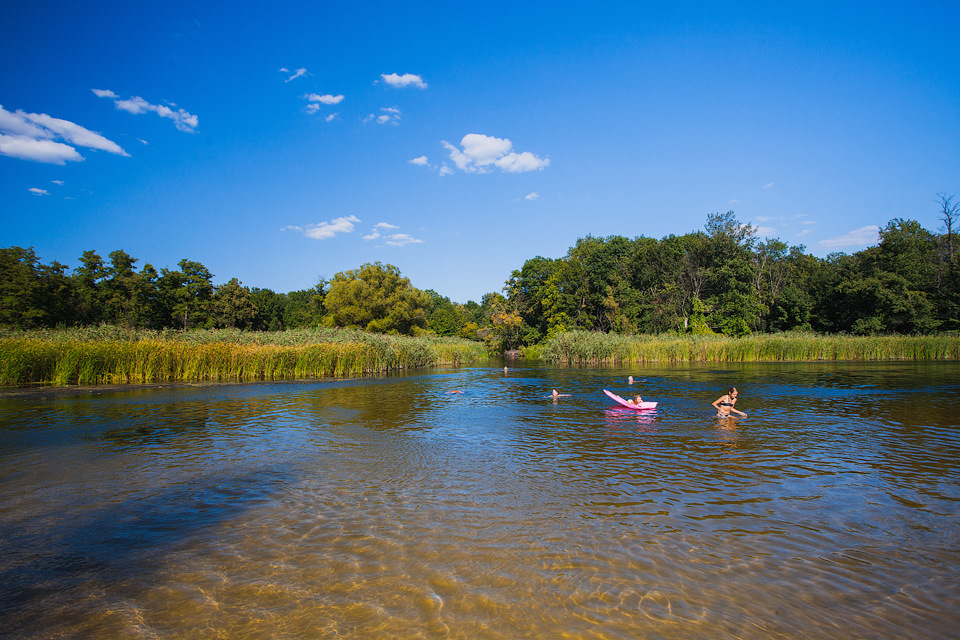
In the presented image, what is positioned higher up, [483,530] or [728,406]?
[728,406]

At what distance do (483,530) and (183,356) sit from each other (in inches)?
969

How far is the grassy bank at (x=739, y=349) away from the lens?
37.9 m

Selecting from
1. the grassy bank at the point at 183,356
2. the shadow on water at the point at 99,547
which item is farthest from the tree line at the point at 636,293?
the shadow on water at the point at 99,547

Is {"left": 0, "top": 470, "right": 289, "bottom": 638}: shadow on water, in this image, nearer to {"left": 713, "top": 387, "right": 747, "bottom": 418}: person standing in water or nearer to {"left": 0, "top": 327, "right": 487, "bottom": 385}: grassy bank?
{"left": 713, "top": 387, "right": 747, "bottom": 418}: person standing in water

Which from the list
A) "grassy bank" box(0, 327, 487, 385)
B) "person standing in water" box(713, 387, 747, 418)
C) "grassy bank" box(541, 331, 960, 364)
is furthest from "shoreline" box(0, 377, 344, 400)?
"grassy bank" box(541, 331, 960, 364)

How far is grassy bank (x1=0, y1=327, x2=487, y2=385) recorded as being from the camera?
70.8ft

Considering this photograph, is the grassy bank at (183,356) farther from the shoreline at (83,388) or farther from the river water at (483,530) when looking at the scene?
the river water at (483,530)

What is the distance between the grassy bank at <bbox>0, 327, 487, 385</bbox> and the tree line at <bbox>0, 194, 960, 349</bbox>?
2323 cm

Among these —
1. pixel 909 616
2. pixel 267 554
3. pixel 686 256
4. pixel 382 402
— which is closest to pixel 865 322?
pixel 686 256

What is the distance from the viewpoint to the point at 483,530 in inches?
241

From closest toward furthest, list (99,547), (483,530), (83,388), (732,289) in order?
(99,547) < (483,530) < (83,388) < (732,289)

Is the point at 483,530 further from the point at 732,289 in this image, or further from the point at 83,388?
the point at 732,289

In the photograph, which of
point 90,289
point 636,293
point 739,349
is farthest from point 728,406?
point 90,289

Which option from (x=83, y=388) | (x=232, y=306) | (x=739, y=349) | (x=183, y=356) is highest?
(x=232, y=306)
